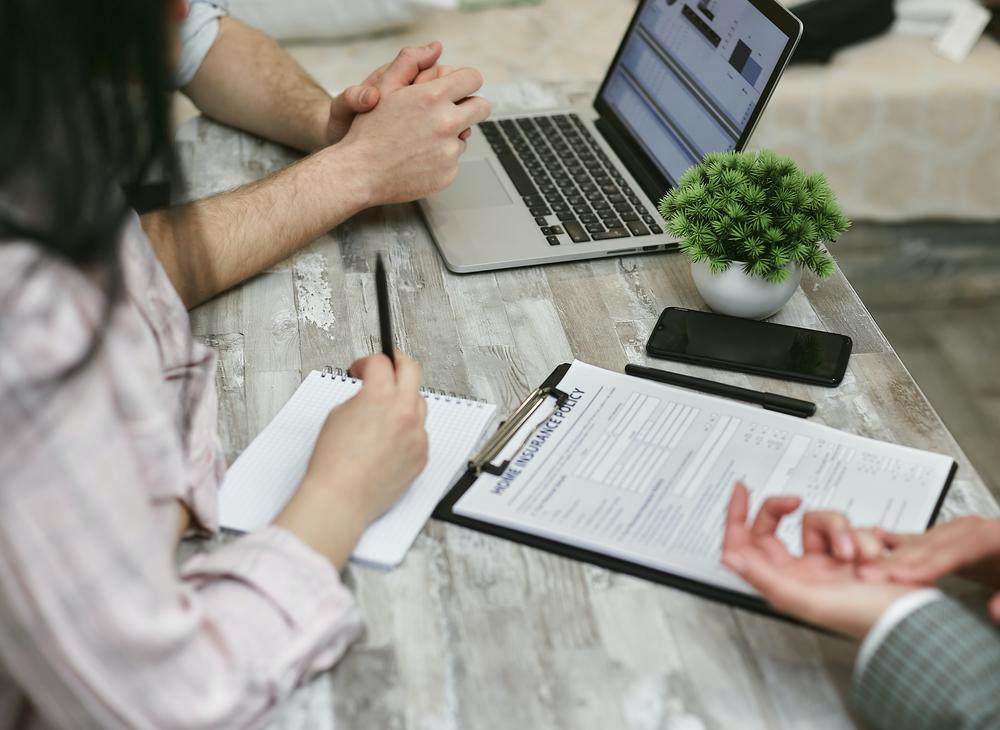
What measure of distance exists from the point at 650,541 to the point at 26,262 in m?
0.45

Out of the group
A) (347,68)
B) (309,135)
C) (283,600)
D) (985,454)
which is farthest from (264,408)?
(985,454)

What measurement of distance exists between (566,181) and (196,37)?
561mm

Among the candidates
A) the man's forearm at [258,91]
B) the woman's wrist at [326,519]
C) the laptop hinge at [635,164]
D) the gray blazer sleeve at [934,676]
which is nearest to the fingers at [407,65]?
the man's forearm at [258,91]

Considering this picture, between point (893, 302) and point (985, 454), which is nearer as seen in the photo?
point (985, 454)

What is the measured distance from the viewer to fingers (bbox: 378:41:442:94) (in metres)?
1.15

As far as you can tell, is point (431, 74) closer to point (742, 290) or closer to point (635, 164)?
point (635, 164)

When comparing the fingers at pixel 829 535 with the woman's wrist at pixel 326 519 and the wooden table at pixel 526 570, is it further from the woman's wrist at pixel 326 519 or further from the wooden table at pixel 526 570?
the woman's wrist at pixel 326 519

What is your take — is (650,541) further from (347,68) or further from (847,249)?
(847,249)

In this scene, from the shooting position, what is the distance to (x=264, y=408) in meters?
0.88

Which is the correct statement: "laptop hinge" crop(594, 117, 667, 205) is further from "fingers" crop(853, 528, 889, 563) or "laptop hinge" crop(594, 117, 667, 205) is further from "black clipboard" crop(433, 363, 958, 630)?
"fingers" crop(853, 528, 889, 563)

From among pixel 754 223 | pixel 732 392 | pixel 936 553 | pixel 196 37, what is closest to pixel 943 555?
pixel 936 553

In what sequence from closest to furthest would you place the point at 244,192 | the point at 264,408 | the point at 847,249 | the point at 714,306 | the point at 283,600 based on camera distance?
the point at 283,600, the point at 264,408, the point at 714,306, the point at 244,192, the point at 847,249

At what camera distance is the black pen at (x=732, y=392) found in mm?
869

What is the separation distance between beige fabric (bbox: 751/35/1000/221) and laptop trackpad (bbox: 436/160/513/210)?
0.86 m
